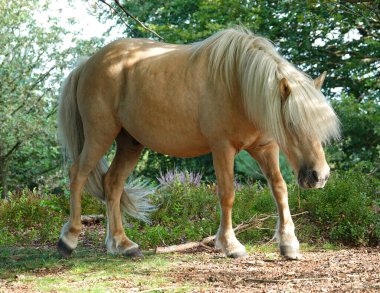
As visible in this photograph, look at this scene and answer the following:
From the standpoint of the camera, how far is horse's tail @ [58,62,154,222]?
5835mm

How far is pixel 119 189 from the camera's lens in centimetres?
577

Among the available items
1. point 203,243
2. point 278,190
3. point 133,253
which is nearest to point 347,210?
point 278,190

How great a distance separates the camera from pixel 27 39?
47.9ft

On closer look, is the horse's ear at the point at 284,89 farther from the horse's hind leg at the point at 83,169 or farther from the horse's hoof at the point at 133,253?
the horse's hoof at the point at 133,253

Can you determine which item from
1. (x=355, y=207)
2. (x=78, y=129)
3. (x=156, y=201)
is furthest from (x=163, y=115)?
(x=156, y=201)

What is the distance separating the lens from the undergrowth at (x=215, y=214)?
6.18 m

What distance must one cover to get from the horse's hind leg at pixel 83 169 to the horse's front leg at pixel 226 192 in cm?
114

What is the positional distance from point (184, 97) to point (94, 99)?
0.96 m

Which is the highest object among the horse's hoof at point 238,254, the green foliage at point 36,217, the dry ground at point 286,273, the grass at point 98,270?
the green foliage at point 36,217

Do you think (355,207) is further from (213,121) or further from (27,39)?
(27,39)

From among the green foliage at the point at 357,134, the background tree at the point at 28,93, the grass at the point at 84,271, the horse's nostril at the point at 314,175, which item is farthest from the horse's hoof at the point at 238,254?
the background tree at the point at 28,93

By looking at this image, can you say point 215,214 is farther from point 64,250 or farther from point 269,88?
point 269,88

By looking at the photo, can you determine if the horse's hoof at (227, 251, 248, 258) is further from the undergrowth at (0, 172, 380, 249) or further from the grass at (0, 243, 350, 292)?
the undergrowth at (0, 172, 380, 249)

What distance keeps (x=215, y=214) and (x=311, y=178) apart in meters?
2.76
